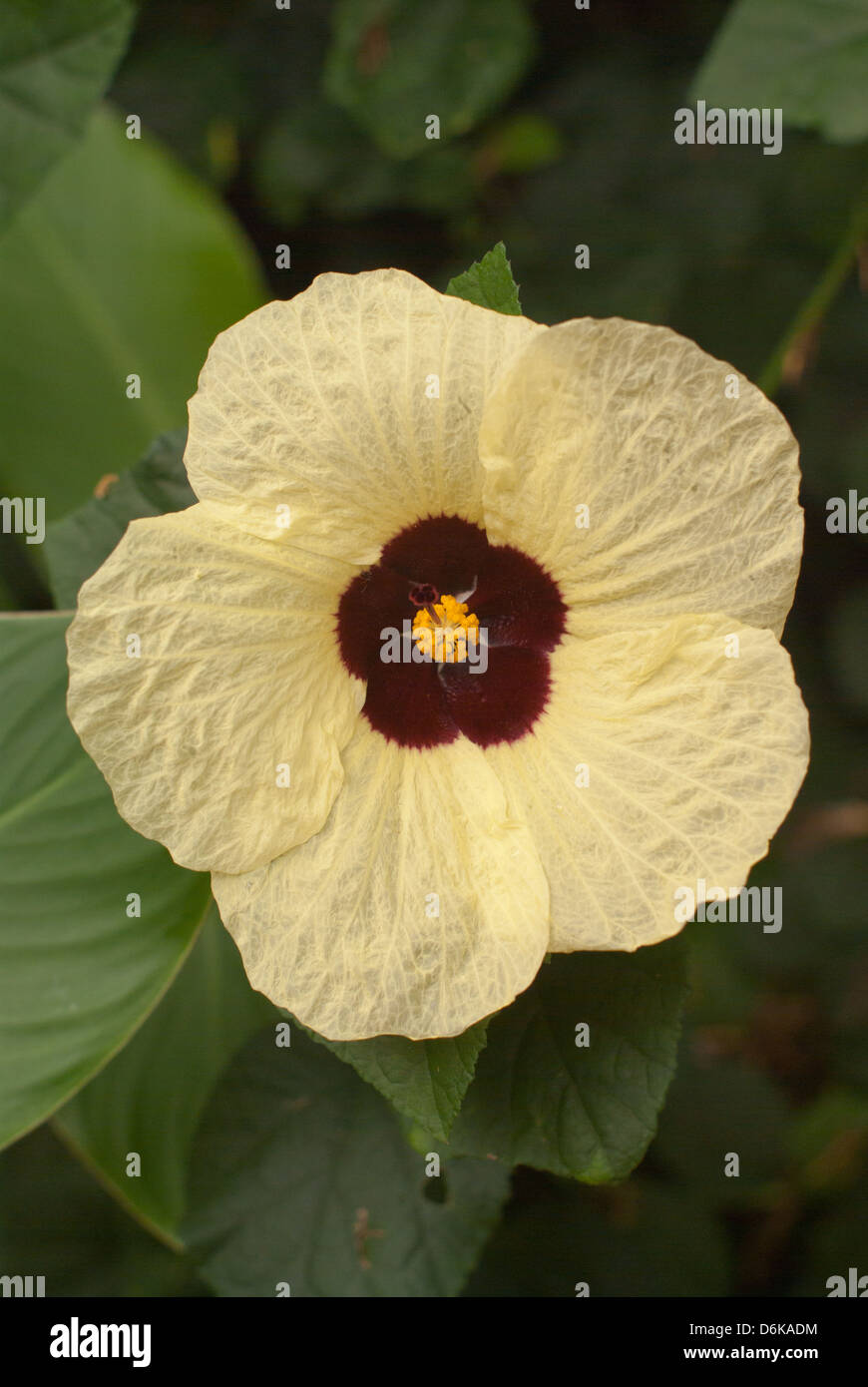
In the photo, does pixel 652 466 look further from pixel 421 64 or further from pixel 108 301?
pixel 108 301

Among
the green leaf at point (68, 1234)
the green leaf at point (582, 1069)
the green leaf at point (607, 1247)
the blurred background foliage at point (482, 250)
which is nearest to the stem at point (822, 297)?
the blurred background foliage at point (482, 250)

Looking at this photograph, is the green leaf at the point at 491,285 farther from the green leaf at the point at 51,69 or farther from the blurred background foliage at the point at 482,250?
the blurred background foliage at the point at 482,250

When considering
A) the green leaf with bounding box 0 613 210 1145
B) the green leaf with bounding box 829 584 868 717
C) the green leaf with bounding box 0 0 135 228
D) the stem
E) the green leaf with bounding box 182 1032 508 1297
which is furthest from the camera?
the green leaf with bounding box 829 584 868 717

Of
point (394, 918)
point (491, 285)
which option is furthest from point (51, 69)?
point (394, 918)

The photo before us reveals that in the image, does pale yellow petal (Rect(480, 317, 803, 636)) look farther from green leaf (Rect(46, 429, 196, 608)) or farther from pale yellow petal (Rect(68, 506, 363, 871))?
green leaf (Rect(46, 429, 196, 608))

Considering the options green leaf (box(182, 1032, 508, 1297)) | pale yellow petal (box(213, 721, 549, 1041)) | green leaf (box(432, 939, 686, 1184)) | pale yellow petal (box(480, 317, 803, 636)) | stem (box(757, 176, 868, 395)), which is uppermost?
stem (box(757, 176, 868, 395))

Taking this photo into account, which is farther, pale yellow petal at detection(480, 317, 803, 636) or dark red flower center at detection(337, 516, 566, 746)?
dark red flower center at detection(337, 516, 566, 746)

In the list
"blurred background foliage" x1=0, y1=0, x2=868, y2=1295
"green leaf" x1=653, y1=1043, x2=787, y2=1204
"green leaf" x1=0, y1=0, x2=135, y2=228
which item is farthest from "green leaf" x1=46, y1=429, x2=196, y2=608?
"green leaf" x1=653, y1=1043, x2=787, y2=1204
